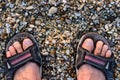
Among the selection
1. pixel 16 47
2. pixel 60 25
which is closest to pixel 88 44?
pixel 60 25

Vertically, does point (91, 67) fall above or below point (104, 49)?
below

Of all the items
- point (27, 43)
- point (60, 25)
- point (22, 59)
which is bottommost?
point (22, 59)

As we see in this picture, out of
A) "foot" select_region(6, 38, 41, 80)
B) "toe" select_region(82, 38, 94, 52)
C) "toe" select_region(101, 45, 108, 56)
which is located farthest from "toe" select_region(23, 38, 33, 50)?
"toe" select_region(101, 45, 108, 56)

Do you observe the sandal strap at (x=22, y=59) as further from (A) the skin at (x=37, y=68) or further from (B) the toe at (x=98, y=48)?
(B) the toe at (x=98, y=48)

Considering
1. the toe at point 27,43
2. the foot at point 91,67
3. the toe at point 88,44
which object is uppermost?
the toe at point 27,43

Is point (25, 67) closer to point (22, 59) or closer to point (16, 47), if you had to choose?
point (22, 59)

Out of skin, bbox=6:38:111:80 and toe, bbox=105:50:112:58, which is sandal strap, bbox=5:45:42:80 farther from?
toe, bbox=105:50:112:58

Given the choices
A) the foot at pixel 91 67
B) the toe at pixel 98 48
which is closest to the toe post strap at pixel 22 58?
the foot at pixel 91 67
